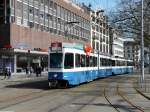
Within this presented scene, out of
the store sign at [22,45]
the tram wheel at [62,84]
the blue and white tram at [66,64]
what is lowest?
the tram wheel at [62,84]

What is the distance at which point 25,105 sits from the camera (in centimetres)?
2066

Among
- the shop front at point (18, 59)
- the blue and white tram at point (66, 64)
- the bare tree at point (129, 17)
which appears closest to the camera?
the blue and white tram at point (66, 64)

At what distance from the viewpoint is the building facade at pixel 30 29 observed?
2805 inches

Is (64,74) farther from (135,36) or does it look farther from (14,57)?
(14,57)

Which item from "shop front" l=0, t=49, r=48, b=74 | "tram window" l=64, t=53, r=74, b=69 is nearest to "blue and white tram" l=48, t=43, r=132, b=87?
"tram window" l=64, t=53, r=74, b=69

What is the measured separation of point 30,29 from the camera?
78.0 metres

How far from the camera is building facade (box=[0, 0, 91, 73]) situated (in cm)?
7125

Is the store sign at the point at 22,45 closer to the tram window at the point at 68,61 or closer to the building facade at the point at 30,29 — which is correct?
the building facade at the point at 30,29

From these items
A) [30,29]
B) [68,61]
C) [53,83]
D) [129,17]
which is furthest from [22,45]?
[68,61]

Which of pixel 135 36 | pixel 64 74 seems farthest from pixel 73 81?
pixel 135 36

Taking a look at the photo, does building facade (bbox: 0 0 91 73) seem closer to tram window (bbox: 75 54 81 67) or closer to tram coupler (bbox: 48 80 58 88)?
tram window (bbox: 75 54 81 67)

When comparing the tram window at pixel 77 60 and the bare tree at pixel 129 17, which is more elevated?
the bare tree at pixel 129 17

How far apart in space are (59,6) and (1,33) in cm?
2671

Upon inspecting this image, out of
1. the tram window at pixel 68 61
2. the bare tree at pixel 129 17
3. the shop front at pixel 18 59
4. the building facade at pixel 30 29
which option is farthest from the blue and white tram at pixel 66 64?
the building facade at pixel 30 29
